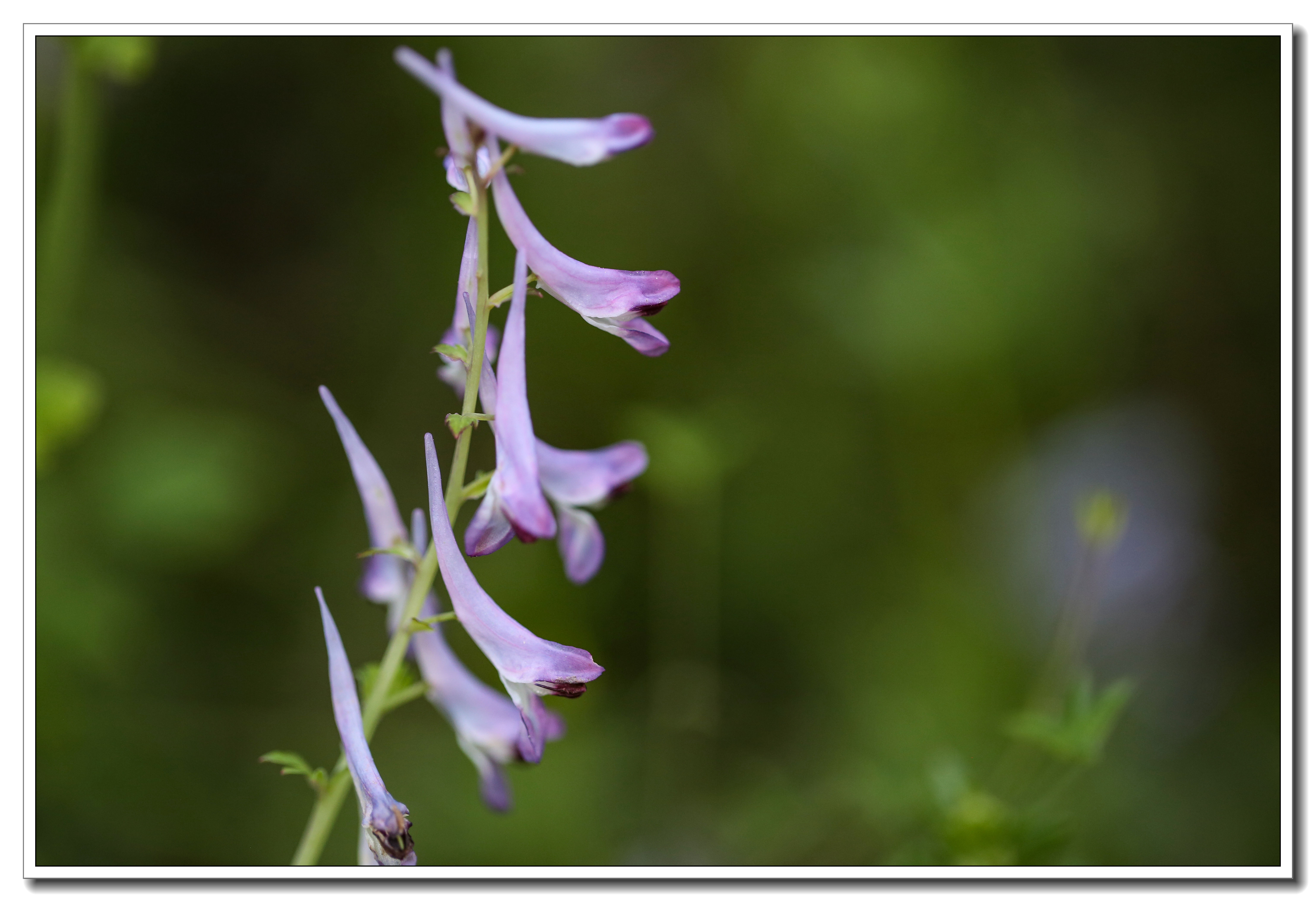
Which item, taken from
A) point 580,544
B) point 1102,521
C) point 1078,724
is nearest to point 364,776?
point 580,544

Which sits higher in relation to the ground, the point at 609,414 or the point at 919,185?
the point at 919,185

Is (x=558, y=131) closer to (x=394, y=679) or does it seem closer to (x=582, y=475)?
(x=582, y=475)

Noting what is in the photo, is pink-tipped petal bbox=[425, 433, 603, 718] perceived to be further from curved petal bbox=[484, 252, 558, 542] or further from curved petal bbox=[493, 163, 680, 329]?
curved petal bbox=[493, 163, 680, 329]

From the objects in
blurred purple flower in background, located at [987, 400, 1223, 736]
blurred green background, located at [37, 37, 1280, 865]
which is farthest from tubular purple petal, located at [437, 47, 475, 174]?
blurred purple flower in background, located at [987, 400, 1223, 736]

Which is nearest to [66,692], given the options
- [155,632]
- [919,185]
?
[155,632]

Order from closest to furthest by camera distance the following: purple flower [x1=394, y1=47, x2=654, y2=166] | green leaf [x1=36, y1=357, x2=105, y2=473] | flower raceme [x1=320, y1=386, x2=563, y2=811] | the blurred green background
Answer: purple flower [x1=394, y1=47, x2=654, y2=166] → flower raceme [x1=320, y1=386, x2=563, y2=811] → green leaf [x1=36, y1=357, x2=105, y2=473] → the blurred green background

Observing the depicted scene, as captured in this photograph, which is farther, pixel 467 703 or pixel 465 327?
pixel 467 703

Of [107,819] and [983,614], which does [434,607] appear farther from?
[983,614]
